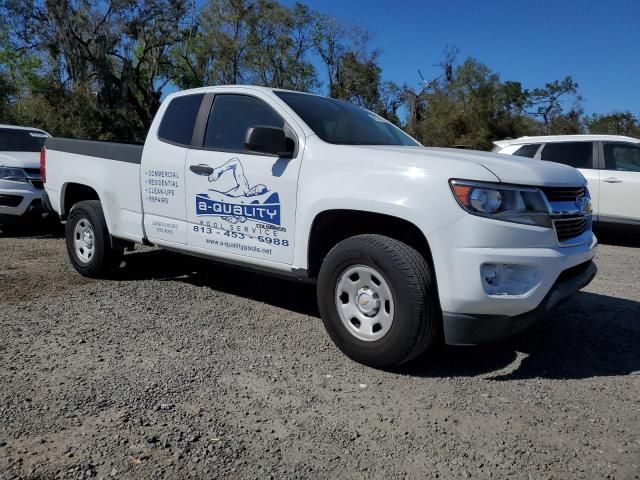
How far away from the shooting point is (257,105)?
4652 mm

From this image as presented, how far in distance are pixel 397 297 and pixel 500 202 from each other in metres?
0.83

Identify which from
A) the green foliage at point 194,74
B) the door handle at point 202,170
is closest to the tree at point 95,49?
the green foliage at point 194,74

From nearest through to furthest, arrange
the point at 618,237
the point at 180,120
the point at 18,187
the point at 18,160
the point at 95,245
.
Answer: the point at 180,120
the point at 95,245
the point at 18,187
the point at 18,160
the point at 618,237

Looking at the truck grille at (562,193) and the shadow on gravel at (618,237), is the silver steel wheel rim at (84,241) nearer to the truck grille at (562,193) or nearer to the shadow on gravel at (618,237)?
the truck grille at (562,193)

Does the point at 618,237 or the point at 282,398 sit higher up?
the point at 618,237

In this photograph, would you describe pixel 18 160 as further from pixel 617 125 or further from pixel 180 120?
pixel 617 125

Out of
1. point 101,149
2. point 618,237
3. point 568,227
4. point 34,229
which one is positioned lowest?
point 618,237

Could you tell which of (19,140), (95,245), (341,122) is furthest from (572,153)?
(19,140)

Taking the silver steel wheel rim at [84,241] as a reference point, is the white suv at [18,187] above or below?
above

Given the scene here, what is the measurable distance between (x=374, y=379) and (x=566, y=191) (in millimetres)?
1753

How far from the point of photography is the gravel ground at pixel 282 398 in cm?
270

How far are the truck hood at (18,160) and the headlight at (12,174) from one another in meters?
0.08

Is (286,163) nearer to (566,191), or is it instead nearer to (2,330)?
(566,191)

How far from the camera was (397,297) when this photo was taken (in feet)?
11.5
